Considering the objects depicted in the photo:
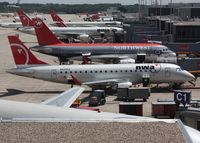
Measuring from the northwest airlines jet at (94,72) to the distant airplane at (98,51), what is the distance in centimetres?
1708

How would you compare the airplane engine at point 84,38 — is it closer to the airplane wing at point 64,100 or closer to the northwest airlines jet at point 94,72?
the northwest airlines jet at point 94,72

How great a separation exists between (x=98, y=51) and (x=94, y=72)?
18873mm

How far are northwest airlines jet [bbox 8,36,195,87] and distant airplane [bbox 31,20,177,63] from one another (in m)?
17.1

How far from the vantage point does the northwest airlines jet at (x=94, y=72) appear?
143 ft

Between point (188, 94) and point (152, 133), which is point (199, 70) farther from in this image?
point (152, 133)

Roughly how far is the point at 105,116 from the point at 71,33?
88.5 metres

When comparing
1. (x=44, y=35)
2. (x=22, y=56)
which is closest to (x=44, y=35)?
(x=44, y=35)

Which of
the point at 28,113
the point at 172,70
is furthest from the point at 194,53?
the point at 28,113

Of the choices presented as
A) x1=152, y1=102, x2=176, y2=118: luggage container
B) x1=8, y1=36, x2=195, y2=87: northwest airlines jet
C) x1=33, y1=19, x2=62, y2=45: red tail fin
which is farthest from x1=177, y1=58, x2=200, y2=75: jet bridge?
x1=33, y1=19, x2=62, y2=45: red tail fin

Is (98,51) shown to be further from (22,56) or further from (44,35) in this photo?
(22,56)

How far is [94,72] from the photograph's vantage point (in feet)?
145

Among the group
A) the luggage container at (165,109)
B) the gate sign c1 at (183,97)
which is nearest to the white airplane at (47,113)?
the luggage container at (165,109)

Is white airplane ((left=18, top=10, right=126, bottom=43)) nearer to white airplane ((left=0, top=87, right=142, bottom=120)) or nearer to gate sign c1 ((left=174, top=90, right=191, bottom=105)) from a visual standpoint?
gate sign c1 ((left=174, top=90, right=191, bottom=105))

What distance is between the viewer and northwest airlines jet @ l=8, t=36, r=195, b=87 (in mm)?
43719
